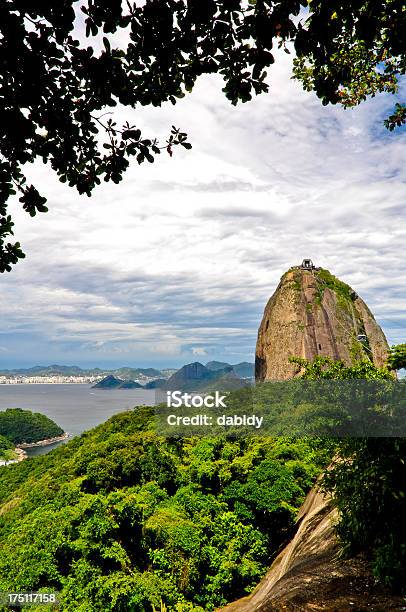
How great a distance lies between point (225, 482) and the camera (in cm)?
1678

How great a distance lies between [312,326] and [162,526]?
25.2m

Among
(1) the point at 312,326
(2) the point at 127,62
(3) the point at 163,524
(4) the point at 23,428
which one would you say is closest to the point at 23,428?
(4) the point at 23,428

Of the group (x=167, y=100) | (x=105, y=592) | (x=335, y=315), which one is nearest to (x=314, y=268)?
(x=335, y=315)

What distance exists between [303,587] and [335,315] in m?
34.5

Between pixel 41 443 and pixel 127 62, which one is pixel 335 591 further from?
pixel 41 443

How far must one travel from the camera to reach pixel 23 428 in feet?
270

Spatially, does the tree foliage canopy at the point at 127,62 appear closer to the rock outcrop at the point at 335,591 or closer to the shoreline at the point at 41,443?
the rock outcrop at the point at 335,591

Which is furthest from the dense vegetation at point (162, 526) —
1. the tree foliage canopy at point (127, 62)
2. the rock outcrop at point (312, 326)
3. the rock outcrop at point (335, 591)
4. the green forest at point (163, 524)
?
the rock outcrop at point (312, 326)

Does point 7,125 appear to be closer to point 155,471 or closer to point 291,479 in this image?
point 291,479

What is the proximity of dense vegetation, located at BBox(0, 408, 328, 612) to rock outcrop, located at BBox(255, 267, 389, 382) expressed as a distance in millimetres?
16273

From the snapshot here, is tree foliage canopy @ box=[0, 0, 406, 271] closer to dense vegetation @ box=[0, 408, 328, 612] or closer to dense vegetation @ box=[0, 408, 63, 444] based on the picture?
dense vegetation @ box=[0, 408, 328, 612]

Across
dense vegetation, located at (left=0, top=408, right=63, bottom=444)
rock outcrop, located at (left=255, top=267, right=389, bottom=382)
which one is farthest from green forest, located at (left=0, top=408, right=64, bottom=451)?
rock outcrop, located at (left=255, top=267, right=389, bottom=382)

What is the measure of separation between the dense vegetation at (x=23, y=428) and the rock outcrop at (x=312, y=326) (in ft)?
202

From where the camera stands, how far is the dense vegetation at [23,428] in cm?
8069
